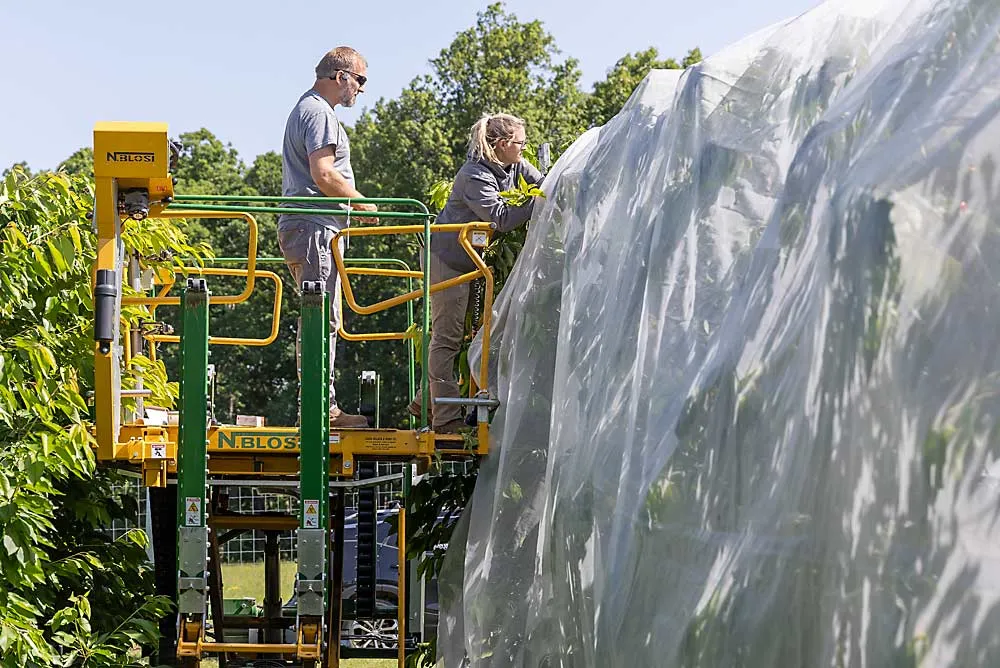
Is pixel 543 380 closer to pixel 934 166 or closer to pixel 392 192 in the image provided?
pixel 934 166

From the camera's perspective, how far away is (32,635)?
6367mm

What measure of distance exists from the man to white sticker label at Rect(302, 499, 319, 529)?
0.81m

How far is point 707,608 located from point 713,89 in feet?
6.21

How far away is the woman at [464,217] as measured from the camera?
6.82 metres

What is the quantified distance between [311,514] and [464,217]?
191 cm

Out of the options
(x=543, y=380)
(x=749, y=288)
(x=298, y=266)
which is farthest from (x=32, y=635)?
(x=749, y=288)

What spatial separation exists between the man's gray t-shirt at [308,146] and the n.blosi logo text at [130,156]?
1.14 meters

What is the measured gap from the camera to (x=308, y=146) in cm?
704

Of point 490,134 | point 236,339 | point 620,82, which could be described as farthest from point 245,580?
point 620,82

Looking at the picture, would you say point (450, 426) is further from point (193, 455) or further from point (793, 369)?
point (793, 369)

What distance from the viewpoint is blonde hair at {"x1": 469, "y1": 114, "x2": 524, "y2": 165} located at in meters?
6.98

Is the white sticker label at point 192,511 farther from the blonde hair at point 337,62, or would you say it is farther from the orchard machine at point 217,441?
the blonde hair at point 337,62

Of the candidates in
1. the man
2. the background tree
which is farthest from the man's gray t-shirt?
the background tree

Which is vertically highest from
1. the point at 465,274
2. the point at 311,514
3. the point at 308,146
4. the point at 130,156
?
the point at 308,146
